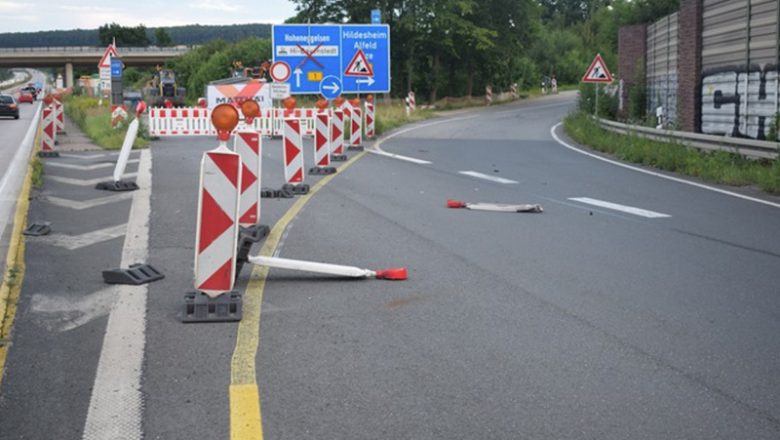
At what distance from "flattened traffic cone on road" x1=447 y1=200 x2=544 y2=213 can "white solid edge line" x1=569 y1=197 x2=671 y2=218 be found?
1060 millimetres

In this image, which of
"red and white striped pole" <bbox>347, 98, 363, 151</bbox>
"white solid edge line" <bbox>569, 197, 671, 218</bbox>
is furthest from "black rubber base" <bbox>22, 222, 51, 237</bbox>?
"red and white striped pole" <bbox>347, 98, 363, 151</bbox>

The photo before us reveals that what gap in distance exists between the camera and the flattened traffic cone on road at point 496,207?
12.6 m

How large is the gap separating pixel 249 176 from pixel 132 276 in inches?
120

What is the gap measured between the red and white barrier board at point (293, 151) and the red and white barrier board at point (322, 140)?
313cm

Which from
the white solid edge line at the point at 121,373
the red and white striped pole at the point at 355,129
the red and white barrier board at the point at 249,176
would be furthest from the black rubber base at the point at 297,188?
the red and white striped pole at the point at 355,129

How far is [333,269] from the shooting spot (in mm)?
7945

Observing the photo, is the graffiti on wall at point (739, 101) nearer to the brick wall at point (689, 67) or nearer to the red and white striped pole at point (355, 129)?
the brick wall at point (689, 67)

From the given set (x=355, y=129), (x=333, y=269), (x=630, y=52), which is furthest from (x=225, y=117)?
(x=630, y=52)

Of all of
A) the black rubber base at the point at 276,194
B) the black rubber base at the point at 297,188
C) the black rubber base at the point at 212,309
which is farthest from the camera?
the black rubber base at the point at 297,188

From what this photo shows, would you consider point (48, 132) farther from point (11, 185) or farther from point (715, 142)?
point (715, 142)

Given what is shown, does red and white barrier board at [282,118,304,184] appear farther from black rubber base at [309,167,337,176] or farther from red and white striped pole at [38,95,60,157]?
red and white striped pole at [38,95,60,157]

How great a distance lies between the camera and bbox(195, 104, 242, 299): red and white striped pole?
269 inches

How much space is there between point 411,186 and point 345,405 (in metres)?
11.0

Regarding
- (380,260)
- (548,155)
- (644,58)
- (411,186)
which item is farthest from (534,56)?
(380,260)
